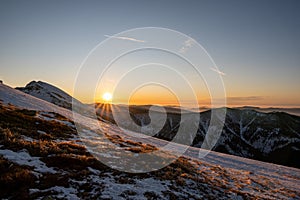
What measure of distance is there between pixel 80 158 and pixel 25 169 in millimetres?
3963

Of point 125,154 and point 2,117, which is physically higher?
point 2,117

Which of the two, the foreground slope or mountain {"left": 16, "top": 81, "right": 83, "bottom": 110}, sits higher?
mountain {"left": 16, "top": 81, "right": 83, "bottom": 110}

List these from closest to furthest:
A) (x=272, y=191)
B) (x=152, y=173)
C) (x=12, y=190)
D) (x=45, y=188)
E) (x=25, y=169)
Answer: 1. (x=12, y=190)
2. (x=45, y=188)
3. (x=25, y=169)
4. (x=152, y=173)
5. (x=272, y=191)

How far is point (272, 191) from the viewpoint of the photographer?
65.3 feet

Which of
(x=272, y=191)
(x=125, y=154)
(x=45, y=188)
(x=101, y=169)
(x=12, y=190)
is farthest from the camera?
(x=272, y=191)

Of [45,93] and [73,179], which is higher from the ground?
[45,93]

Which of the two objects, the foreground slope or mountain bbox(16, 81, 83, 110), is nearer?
A: the foreground slope

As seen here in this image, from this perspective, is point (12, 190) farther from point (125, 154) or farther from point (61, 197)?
point (125, 154)

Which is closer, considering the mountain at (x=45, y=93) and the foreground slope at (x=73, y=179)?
the foreground slope at (x=73, y=179)

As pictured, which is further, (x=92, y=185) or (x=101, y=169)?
(x=101, y=169)

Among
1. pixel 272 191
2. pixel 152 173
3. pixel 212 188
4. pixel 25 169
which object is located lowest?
pixel 272 191

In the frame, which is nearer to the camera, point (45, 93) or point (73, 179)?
point (73, 179)

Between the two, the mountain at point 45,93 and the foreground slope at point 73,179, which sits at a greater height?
the mountain at point 45,93

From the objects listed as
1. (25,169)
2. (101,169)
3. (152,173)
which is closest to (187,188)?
(152,173)
